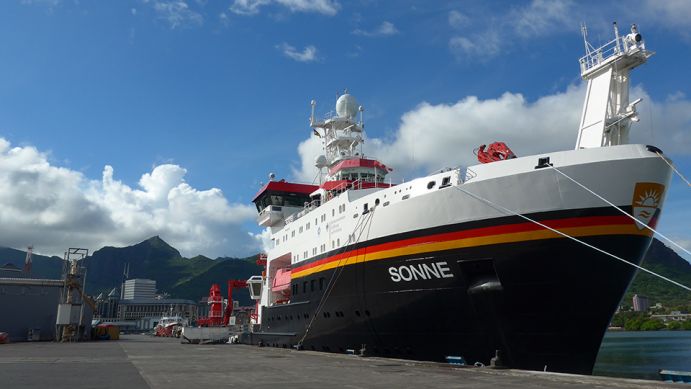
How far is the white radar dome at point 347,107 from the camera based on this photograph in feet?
107

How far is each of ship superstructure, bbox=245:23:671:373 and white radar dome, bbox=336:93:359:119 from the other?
1397 centimetres

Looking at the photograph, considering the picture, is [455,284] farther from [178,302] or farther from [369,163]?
[178,302]

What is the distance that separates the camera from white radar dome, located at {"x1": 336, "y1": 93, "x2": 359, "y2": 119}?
107 ft

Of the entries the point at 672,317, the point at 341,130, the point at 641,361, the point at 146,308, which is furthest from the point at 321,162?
the point at 146,308

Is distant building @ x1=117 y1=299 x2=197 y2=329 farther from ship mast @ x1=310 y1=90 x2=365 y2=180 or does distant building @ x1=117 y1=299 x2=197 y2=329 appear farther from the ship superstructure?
the ship superstructure

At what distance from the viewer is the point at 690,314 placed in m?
111

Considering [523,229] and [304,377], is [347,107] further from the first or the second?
[304,377]

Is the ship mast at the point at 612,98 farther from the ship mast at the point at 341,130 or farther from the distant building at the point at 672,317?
the distant building at the point at 672,317

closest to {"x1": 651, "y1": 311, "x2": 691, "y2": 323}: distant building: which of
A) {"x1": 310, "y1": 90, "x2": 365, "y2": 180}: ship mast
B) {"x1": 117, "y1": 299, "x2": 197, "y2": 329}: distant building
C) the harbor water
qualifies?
the harbor water

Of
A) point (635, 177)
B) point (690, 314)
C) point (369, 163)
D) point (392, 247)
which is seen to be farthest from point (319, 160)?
point (690, 314)

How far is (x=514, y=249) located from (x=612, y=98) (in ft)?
21.5

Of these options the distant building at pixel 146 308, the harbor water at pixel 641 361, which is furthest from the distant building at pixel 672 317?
the distant building at pixel 146 308

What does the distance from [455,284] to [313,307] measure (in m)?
8.38

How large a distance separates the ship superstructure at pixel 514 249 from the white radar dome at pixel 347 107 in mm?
13969
